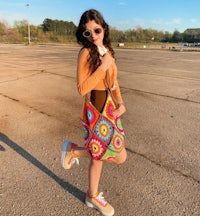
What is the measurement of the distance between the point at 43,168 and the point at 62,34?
78.7 metres

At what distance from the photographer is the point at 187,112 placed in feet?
15.7

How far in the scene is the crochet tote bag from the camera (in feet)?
5.76

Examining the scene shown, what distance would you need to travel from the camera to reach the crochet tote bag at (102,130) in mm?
1756

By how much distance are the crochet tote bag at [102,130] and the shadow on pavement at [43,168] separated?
2.26 ft

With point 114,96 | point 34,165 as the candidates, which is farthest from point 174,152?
point 34,165

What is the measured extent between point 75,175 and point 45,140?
105 centimetres

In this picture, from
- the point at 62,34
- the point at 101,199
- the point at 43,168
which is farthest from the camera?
the point at 62,34

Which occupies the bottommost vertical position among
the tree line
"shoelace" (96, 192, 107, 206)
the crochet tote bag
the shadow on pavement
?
the shadow on pavement

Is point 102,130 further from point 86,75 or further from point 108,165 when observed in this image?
point 108,165

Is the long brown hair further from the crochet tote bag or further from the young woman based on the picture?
the crochet tote bag

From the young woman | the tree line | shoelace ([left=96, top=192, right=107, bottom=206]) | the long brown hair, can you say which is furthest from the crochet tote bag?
the tree line

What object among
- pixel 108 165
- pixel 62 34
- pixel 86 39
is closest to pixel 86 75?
pixel 86 39

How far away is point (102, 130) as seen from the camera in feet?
5.77

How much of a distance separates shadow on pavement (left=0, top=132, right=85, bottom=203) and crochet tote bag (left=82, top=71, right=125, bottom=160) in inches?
27.2
